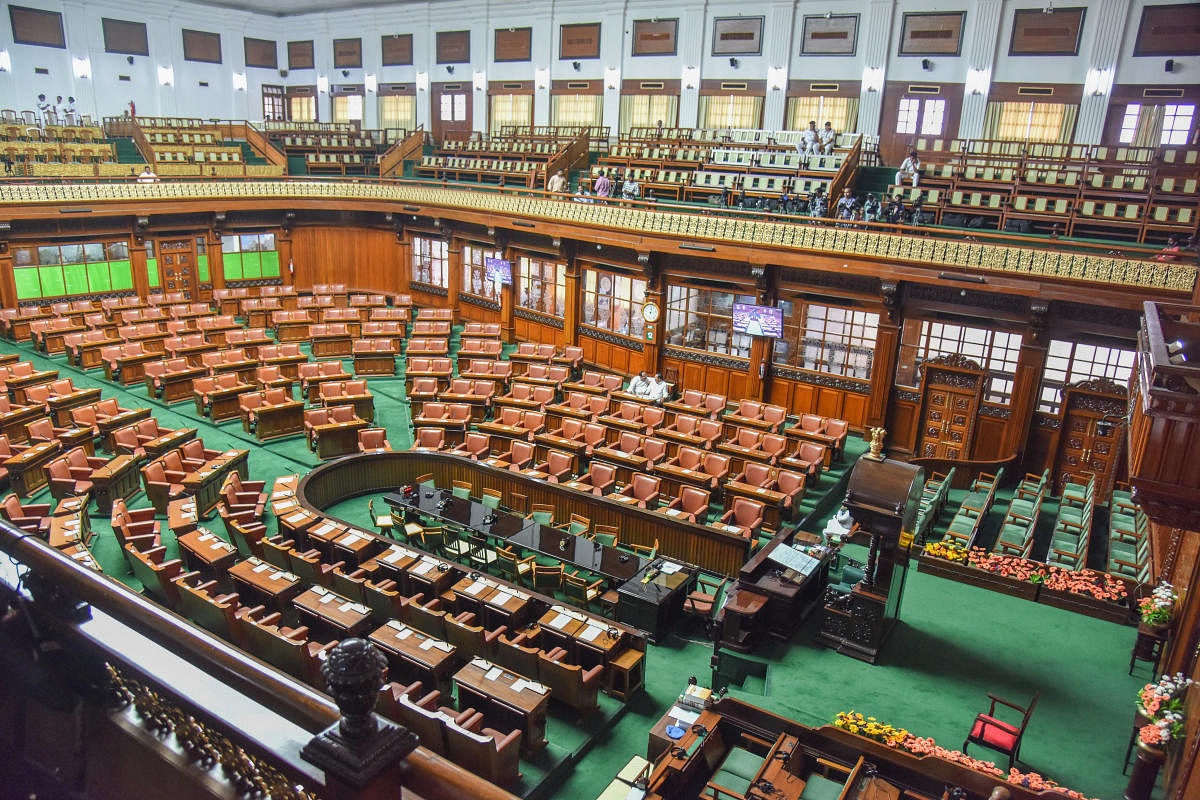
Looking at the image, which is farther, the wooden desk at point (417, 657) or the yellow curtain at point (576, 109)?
the yellow curtain at point (576, 109)

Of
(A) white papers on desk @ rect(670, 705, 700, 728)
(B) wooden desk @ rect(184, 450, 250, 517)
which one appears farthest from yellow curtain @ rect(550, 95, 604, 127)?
(A) white papers on desk @ rect(670, 705, 700, 728)

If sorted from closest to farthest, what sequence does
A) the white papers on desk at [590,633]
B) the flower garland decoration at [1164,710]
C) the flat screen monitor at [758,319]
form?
the flower garland decoration at [1164,710]
the white papers on desk at [590,633]
the flat screen monitor at [758,319]

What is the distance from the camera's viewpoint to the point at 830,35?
70.0 feet

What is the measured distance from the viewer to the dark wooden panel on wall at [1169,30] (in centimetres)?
1697

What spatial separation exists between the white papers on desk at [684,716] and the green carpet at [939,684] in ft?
2.37

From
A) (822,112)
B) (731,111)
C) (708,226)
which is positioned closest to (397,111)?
(731,111)

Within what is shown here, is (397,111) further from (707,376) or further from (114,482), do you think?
(114,482)

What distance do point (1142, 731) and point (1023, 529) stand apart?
5.27 m

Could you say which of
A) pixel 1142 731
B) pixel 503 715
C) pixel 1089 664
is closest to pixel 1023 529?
pixel 1089 664

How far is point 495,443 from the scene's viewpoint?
14.3 meters

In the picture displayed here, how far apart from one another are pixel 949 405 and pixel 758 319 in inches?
156

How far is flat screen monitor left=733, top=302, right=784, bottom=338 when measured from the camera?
1572 centimetres

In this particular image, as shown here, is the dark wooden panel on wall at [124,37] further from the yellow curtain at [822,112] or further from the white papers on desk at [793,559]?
the white papers on desk at [793,559]

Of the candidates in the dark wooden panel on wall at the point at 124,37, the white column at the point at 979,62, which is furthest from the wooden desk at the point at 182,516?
the dark wooden panel on wall at the point at 124,37
